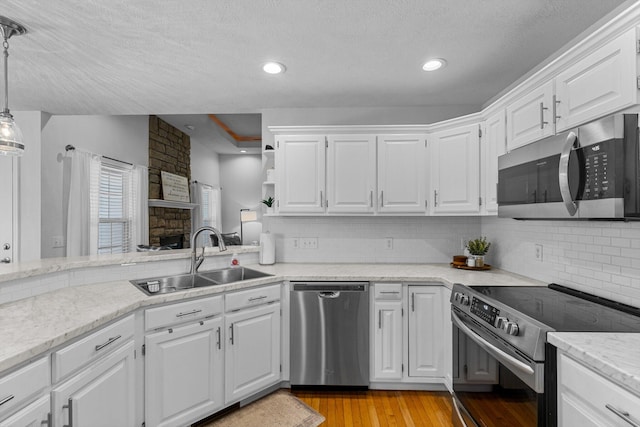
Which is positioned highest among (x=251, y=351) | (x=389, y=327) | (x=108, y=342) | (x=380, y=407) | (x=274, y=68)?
(x=274, y=68)

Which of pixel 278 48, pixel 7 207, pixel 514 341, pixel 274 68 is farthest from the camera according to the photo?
pixel 7 207

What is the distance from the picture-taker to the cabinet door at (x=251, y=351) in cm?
209

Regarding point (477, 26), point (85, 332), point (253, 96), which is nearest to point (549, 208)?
point (477, 26)

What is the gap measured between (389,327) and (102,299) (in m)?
1.91

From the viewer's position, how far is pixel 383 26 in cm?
180

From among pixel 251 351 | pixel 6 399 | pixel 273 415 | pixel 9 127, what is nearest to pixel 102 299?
pixel 6 399

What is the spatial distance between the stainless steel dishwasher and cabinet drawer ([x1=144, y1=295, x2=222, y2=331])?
0.62 meters

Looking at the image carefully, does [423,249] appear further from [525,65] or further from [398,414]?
[525,65]

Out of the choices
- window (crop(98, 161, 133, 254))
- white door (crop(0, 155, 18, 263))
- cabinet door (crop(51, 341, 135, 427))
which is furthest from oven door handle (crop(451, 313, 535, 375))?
white door (crop(0, 155, 18, 263))

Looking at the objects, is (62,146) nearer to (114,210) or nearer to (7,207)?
(7,207)

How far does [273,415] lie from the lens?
2.12m

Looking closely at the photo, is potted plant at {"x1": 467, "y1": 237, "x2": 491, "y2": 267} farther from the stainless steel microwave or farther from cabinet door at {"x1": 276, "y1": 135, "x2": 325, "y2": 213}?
cabinet door at {"x1": 276, "y1": 135, "x2": 325, "y2": 213}

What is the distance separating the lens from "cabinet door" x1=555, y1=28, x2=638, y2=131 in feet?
4.08

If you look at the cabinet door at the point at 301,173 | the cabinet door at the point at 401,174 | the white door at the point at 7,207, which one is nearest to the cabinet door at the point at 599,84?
the cabinet door at the point at 401,174
